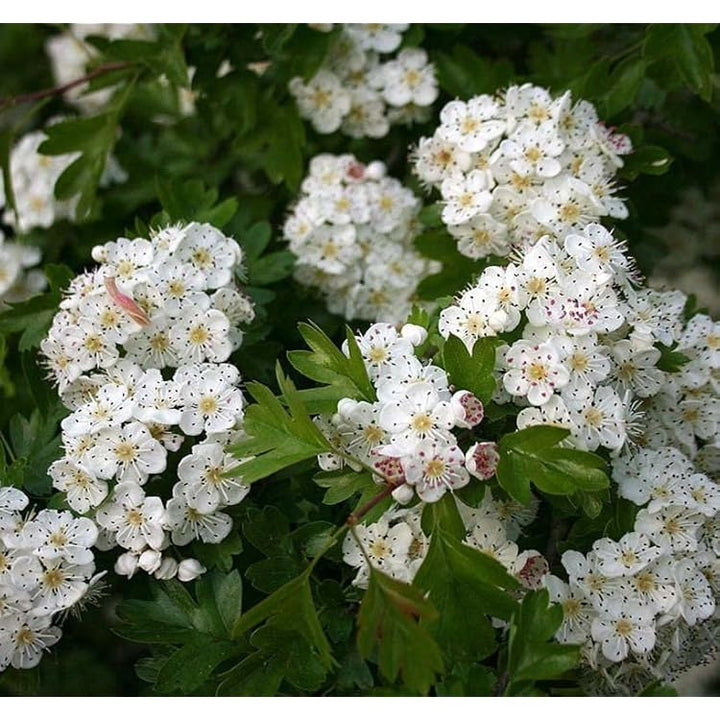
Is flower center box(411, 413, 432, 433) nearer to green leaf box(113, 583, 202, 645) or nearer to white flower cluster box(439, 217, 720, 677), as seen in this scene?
white flower cluster box(439, 217, 720, 677)

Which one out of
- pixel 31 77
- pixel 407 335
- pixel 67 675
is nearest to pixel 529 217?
pixel 407 335

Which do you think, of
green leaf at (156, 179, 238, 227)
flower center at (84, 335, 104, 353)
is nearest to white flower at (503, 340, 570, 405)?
flower center at (84, 335, 104, 353)

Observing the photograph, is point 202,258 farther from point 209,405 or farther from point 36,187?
point 36,187

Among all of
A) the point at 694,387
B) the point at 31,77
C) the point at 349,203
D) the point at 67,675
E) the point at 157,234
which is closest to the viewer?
the point at 694,387

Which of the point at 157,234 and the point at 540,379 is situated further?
the point at 157,234

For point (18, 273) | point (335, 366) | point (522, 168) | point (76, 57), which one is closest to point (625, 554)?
point (335, 366)
